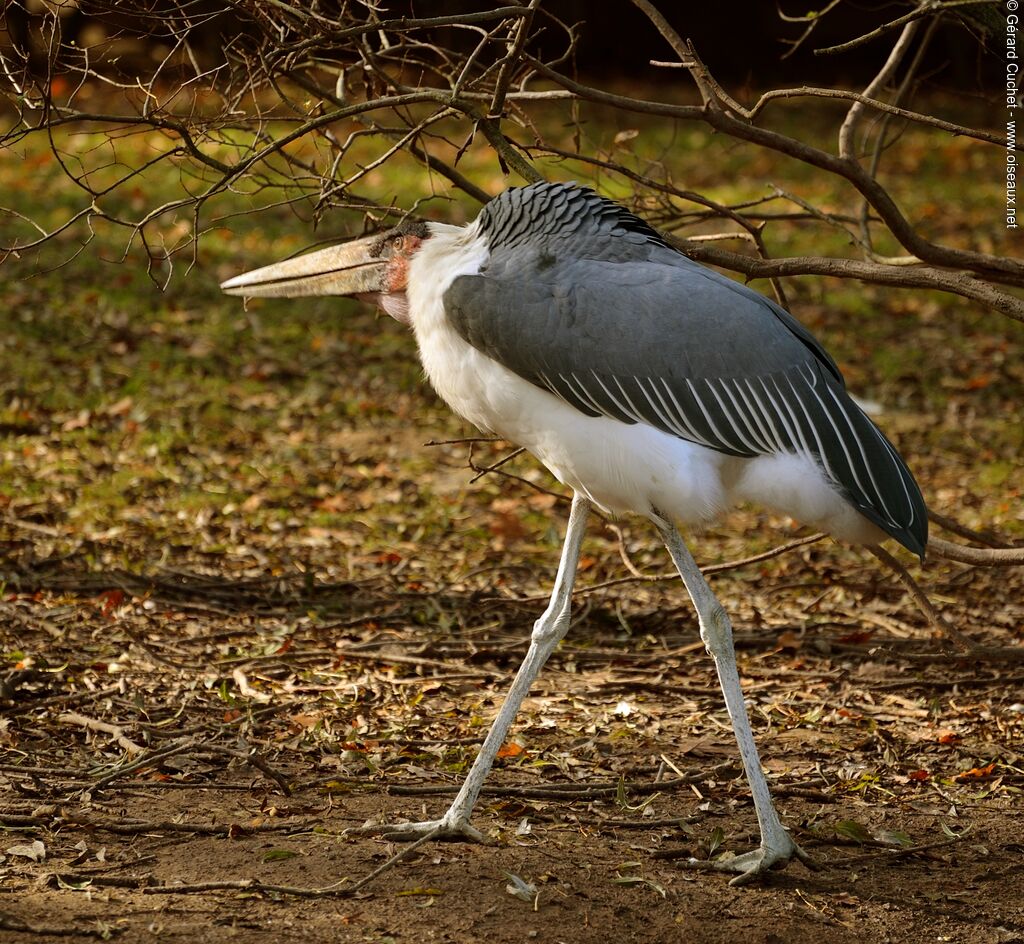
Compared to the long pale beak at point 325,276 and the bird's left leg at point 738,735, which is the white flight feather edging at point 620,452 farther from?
the long pale beak at point 325,276

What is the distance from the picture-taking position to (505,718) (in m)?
3.36

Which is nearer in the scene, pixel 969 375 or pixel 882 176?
pixel 969 375

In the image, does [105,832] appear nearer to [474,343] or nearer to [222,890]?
[222,890]

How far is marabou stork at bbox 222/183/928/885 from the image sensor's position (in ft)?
10.6

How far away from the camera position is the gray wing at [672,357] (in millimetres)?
3236

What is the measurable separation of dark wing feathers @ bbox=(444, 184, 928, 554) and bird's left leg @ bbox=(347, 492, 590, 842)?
1.36 ft

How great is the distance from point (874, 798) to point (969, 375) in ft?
15.7

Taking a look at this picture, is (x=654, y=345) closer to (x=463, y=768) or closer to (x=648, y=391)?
(x=648, y=391)

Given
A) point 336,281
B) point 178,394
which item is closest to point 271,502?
point 178,394

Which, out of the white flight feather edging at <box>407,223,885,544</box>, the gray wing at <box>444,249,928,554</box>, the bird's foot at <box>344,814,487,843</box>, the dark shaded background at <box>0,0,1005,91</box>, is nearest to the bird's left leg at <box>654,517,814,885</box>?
the white flight feather edging at <box>407,223,885,544</box>

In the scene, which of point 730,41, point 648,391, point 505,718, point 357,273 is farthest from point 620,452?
point 730,41

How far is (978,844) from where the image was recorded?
3461mm

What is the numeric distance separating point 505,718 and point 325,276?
126 cm

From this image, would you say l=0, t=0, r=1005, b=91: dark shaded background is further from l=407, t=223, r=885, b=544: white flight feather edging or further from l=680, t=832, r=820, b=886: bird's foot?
l=680, t=832, r=820, b=886: bird's foot
